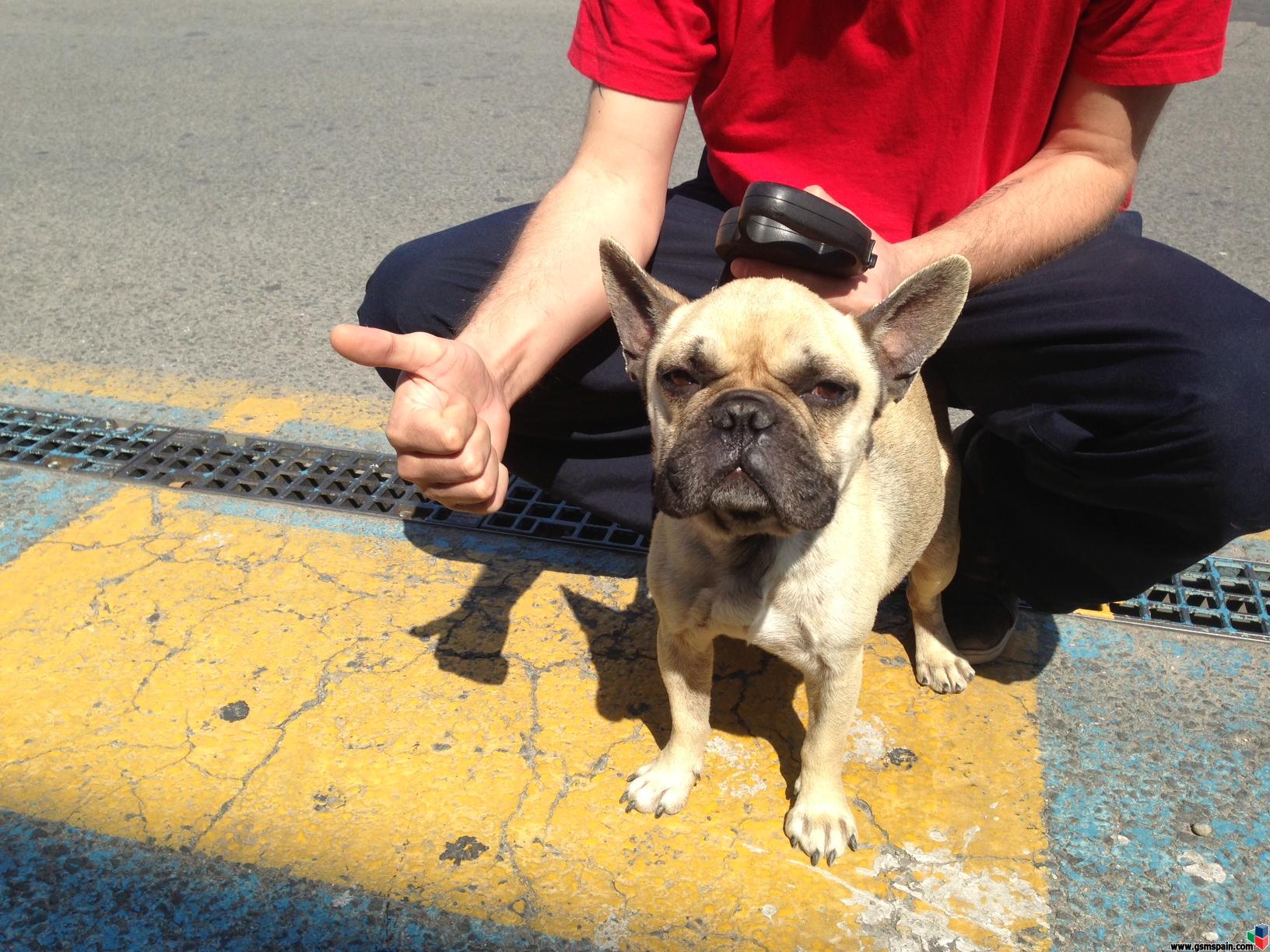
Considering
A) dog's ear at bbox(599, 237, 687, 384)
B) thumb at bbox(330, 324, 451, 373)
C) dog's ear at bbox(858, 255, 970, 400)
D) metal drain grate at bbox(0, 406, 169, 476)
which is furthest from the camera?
metal drain grate at bbox(0, 406, 169, 476)

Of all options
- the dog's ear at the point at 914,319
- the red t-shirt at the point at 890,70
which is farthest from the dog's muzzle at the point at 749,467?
Result: the red t-shirt at the point at 890,70

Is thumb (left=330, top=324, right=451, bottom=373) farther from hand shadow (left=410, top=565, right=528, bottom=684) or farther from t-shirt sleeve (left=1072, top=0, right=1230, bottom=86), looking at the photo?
t-shirt sleeve (left=1072, top=0, right=1230, bottom=86)

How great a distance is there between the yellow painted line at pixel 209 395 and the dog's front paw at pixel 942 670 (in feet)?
7.40

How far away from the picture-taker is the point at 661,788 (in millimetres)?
2631

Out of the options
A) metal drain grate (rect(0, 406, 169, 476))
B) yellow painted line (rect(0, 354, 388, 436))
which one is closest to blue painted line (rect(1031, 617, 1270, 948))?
yellow painted line (rect(0, 354, 388, 436))

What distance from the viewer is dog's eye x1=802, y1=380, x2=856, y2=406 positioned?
2.34m

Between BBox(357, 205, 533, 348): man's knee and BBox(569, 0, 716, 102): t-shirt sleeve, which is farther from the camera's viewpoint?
BBox(357, 205, 533, 348): man's knee

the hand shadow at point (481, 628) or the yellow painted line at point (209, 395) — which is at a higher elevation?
the hand shadow at point (481, 628)

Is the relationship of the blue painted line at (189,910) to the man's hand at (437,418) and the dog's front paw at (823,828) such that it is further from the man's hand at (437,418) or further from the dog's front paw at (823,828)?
the man's hand at (437,418)

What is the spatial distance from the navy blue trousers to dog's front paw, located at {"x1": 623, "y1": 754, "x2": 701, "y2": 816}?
94cm

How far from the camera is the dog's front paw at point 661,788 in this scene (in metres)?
2.62

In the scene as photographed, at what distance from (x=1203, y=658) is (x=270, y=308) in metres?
4.23

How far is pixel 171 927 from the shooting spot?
2.28 metres

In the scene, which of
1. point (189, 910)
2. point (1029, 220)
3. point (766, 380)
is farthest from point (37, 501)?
point (1029, 220)
